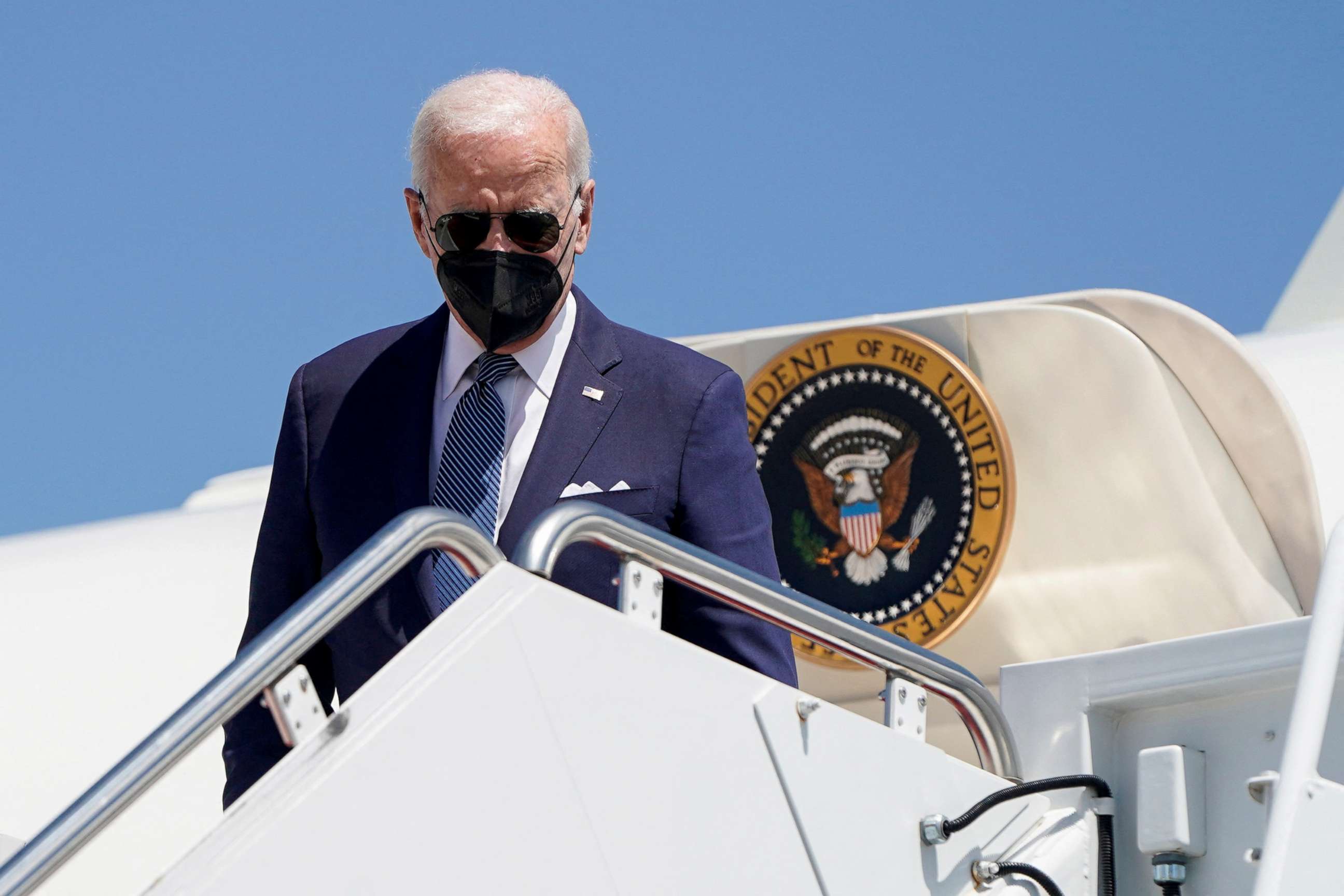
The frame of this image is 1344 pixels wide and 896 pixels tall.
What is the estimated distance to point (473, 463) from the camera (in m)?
2.46

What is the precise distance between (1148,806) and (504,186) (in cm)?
145

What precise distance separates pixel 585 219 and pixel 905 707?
916 mm

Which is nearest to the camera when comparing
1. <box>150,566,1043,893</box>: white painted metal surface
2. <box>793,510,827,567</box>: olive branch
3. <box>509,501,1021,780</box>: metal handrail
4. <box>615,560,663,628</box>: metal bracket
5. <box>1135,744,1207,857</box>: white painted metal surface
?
<box>150,566,1043,893</box>: white painted metal surface

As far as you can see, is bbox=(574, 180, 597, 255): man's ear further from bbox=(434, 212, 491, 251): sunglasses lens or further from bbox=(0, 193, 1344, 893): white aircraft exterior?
bbox=(0, 193, 1344, 893): white aircraft exterior

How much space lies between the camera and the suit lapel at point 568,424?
2.42 meters

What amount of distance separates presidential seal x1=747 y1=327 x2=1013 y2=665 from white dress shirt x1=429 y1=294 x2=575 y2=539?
3.01 metres

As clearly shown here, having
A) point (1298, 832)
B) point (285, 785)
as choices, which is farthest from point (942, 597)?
point (285, 785)

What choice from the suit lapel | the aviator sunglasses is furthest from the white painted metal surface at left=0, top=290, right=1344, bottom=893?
the aviator sunglasses

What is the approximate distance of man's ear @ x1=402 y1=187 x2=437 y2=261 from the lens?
8.17 feet

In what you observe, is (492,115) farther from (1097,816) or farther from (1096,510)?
(1096,510)

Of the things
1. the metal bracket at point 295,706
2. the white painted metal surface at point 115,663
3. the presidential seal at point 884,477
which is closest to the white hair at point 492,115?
the metal bracket at point 295,706

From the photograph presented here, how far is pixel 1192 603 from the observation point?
5.23 meters

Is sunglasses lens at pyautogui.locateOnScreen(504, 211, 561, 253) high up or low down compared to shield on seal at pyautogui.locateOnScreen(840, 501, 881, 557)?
up

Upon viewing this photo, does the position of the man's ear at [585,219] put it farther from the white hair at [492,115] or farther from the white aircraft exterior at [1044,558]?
the white aircraft exterior at [1044,558]
